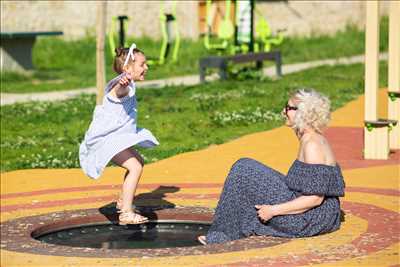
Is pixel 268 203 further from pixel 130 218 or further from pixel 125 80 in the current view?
pixel 125 80

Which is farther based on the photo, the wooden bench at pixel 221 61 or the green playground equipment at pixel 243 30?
the green playground equipment at pixel 243 30

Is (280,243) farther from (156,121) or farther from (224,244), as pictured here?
(156,121)

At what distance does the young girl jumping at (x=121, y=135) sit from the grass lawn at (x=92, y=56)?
1177cm

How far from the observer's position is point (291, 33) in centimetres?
3269

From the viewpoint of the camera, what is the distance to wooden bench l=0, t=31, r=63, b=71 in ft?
76.4

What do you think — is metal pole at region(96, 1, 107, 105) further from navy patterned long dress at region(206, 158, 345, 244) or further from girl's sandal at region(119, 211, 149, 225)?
navy patterned long dress at region(206, 158, 345, 244)

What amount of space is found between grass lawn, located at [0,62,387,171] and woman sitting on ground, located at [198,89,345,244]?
4.46 m

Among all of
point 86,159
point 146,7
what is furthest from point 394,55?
point 146,7

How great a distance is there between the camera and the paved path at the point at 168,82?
19531 mm

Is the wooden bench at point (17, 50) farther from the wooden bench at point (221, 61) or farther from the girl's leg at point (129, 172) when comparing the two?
the girl's leg at point (129, 172)

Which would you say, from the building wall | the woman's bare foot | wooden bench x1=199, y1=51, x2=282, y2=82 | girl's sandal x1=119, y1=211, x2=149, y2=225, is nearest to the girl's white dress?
girl's sandal x1=119, y1=211, x2=149, y2=225

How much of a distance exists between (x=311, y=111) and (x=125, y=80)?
4.91ft

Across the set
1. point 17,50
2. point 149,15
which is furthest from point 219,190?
point 149,15

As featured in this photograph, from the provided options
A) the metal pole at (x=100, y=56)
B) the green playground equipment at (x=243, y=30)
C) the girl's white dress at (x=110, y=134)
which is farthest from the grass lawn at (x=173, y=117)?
the girl's white dress at (x=110, y=134)
